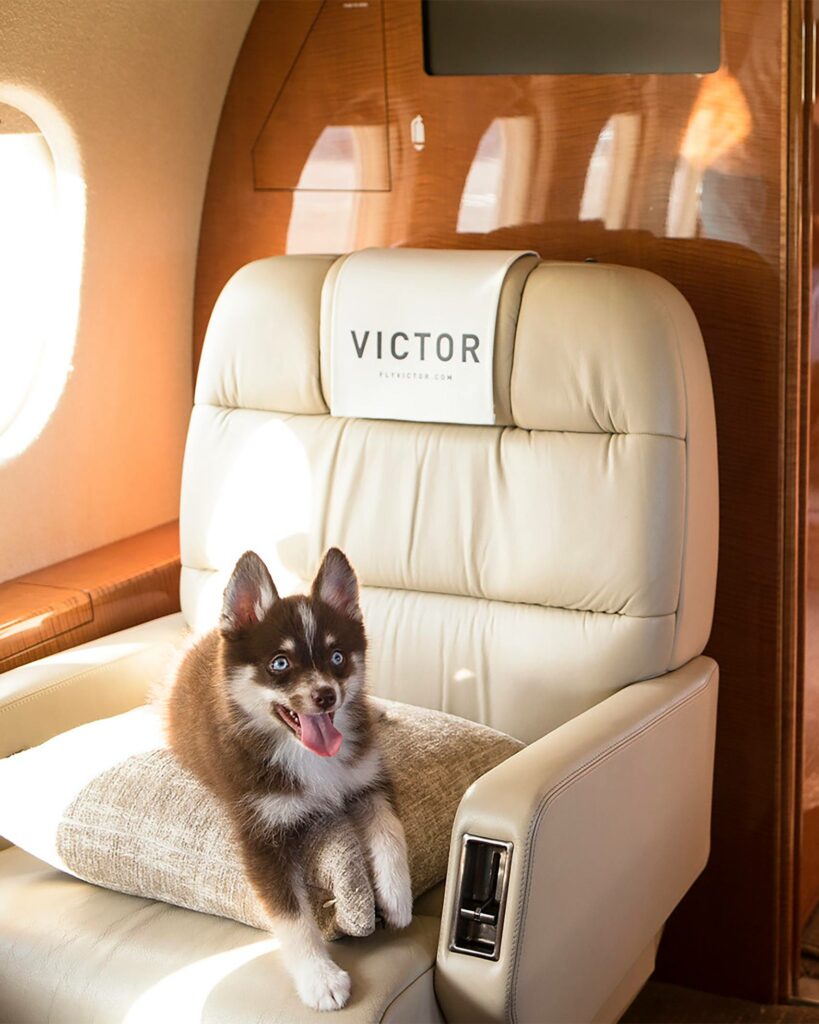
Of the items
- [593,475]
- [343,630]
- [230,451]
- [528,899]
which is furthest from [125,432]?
[528,899]

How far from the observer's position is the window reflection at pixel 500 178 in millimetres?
2451

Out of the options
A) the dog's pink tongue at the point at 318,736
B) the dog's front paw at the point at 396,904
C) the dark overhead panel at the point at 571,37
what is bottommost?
the dog's front paw at the point at 396,904

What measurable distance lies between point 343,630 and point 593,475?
64cm

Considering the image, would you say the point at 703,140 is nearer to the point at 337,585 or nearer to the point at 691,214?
the point at 691,214

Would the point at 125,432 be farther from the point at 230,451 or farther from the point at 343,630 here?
the point at 343,630

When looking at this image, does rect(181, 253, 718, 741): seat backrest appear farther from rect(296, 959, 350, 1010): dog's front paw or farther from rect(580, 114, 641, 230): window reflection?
rect(296, 959, 350, 1010): dog's front paw

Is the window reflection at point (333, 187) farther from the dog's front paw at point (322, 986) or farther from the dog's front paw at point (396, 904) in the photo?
the dog's front paw at point (322, 986)

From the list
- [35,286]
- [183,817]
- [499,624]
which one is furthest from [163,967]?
[35,286]

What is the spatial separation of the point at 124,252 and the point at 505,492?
3.57ft

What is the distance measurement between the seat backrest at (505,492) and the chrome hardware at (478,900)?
0.54 m

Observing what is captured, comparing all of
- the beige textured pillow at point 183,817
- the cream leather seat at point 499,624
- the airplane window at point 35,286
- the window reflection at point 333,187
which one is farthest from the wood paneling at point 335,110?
the beige textured pillow at point 183,817

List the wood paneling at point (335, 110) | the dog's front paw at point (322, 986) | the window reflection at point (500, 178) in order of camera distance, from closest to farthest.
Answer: the dog's front paw at point (322, 986) < the window reflection at point (500, 178) < the wood paneling at point (335, 110)

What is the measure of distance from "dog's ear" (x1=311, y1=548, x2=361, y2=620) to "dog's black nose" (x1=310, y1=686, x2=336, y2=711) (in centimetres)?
13

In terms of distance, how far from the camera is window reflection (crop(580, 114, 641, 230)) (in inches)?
92.5
